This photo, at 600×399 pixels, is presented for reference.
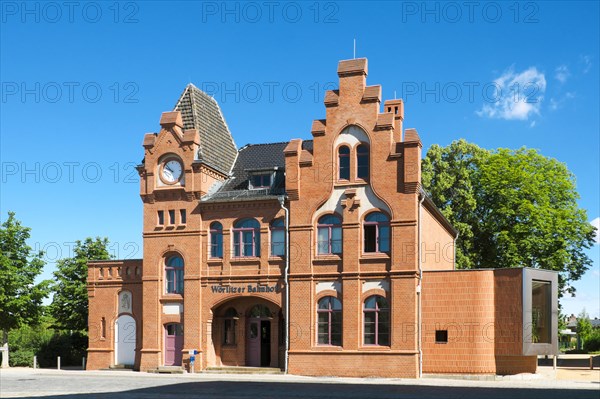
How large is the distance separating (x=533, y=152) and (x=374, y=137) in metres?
23.6

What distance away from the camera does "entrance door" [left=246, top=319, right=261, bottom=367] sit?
3869 centimetres

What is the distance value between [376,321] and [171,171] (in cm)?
1321

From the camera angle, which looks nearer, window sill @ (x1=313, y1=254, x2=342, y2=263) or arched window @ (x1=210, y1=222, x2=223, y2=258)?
window sill @ (x1=313, y1=254, x2=342, y2=263)

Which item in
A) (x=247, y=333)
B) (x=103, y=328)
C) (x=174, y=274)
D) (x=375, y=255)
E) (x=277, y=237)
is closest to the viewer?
(x=375, y=255)

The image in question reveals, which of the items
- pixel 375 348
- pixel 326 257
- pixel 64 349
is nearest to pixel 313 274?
pixel 326 257

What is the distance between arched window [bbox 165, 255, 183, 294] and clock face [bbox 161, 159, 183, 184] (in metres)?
3.97

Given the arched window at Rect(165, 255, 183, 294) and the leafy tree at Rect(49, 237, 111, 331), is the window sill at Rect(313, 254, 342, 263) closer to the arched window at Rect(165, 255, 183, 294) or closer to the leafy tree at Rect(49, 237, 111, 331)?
the arched window at Rect(165, 255, 183, 294)

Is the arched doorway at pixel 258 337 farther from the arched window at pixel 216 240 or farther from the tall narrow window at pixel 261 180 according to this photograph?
the tall narrow window at pixel 261 180

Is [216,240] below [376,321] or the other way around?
the other way around

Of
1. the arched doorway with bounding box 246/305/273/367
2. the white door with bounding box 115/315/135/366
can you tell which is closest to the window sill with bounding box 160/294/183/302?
the white door with bounding box 115/315/135/366

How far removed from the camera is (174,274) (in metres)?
39.7

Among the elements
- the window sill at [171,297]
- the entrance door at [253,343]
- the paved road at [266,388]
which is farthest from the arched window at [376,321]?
the window sill at [171,297]

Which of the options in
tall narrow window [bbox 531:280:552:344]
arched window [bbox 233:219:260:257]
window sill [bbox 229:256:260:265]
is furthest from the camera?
arched window [bbox 233:219:260:257]

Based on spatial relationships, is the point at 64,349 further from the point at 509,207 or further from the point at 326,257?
the point at 509,207
